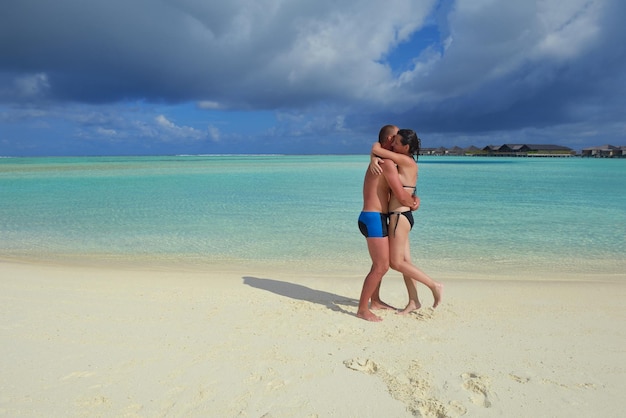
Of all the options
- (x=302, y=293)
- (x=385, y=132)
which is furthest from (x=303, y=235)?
(x=385, y=132)

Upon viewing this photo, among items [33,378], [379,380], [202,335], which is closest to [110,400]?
[33,378]

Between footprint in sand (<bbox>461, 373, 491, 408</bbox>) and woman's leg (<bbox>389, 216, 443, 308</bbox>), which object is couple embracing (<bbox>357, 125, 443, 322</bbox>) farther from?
footprint in sand (<bbox>461, 373, 491, 408</bbox>)

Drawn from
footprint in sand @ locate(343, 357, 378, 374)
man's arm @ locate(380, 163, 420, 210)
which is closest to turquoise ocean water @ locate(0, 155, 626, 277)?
man's arm @ locate(380, 163, 420, 210)

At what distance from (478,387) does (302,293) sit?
3.08m

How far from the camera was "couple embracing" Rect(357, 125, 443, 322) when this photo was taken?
15.0 ft

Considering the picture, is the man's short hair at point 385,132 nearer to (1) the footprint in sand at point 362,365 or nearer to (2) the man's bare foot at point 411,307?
(2) the man's bare foot at point 411,307

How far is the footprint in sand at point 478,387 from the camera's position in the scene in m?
3.13

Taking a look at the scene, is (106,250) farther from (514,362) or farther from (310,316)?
(514,362)

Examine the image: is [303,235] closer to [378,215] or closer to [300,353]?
[378,215]

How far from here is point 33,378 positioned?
3361mm

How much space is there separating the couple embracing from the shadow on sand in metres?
0.67

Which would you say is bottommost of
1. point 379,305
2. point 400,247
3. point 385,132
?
point 379,305

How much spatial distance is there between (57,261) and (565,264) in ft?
32.7

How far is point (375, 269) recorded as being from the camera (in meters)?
4.80
